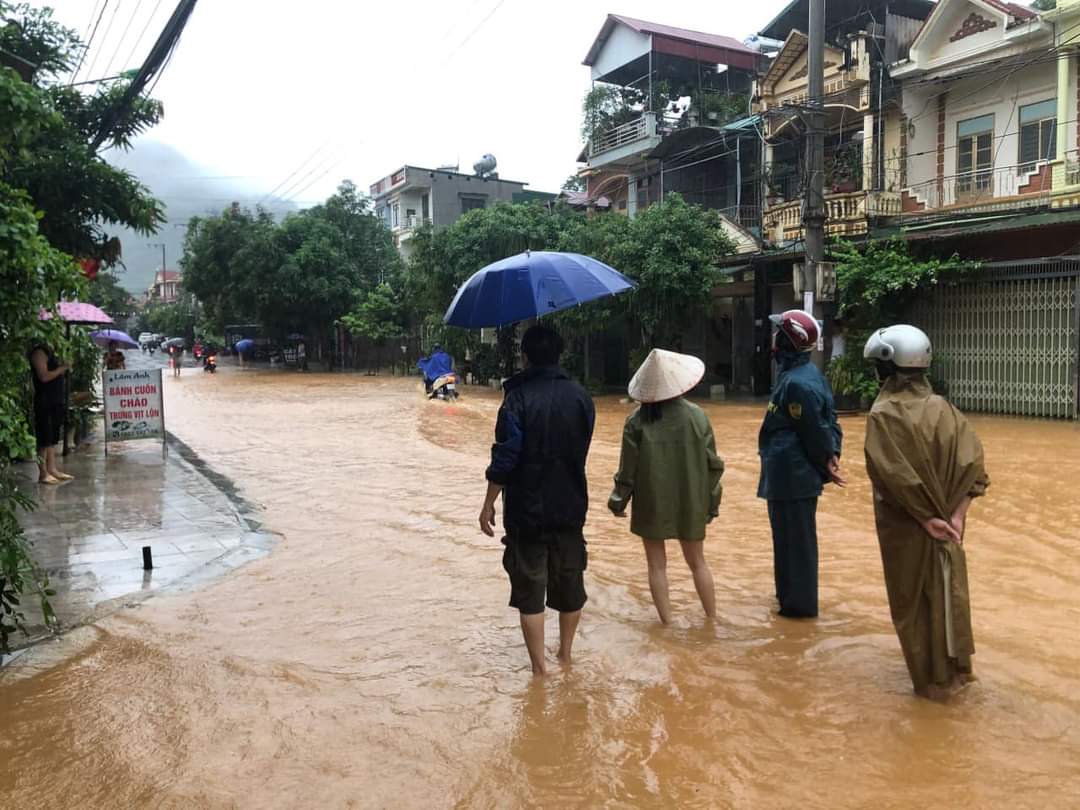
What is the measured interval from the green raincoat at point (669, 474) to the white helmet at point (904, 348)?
3.76 feet

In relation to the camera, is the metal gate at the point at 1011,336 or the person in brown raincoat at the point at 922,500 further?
the metal gate at the point at 1011,336

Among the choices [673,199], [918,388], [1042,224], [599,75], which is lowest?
[918,388]

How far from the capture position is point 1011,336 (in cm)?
1548

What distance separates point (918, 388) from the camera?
12.2 ft

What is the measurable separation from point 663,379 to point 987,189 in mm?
16378

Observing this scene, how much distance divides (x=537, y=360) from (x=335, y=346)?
42.5 metres

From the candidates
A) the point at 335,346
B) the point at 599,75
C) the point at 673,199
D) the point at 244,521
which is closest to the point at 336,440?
the point at 244,521

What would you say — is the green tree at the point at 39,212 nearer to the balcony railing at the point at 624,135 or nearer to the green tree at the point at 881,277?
the green tree at the point at 881,277

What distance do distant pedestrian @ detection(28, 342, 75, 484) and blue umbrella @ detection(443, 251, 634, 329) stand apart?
21.0 ft

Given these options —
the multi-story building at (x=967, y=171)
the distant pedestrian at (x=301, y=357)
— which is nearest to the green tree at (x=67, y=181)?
the multi-story building at (x=967, y=171)

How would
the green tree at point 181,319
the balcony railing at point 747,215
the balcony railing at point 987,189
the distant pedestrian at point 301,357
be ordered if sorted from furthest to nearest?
the green tree at point 181,319, the distant pedestrian at point 301,357, the balcony railing at point 747,215, the balcony railing at point 987,189

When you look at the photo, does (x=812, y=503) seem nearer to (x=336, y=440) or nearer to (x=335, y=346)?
(x=336, y=440)

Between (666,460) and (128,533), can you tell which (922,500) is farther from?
(128,533)

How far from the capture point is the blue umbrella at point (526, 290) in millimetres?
4465
